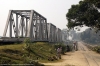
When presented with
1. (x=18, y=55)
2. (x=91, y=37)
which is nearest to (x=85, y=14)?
(x=18, y=55)

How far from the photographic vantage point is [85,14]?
35.9 meters

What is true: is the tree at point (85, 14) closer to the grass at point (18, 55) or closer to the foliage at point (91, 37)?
the grass at point (18, 55)

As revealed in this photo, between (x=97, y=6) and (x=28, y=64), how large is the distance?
73.2ft

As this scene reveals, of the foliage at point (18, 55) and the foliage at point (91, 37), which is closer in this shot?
the foliage at point (18, 55)

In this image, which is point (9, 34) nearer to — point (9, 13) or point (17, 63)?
point (9, 13)

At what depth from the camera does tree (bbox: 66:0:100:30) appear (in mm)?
34406

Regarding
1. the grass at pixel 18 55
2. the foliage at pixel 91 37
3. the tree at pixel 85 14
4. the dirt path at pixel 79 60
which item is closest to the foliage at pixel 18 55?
the grass at pixel 18 55

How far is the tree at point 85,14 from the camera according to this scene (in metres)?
34.4

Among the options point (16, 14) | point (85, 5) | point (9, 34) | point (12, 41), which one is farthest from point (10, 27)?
point (85, 5)

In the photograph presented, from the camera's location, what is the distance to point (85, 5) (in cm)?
3703

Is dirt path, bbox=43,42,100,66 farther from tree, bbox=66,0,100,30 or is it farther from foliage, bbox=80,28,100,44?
foliage, bbox=80,28,100,44

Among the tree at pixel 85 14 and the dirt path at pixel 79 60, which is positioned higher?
the tree at pixel 85 14

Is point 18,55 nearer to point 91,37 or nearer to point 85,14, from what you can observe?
point 85,14

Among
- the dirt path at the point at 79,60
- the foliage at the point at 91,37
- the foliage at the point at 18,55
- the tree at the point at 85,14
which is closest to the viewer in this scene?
the foliage at the point at 18,55
